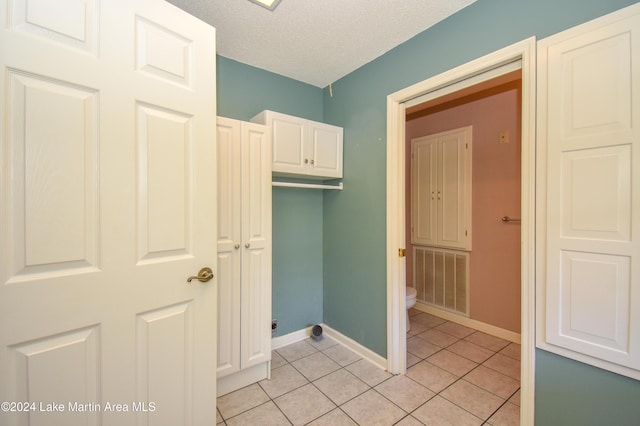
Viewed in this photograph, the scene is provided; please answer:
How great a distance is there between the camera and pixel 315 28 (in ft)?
5.98

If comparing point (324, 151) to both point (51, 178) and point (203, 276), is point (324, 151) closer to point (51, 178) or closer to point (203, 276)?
point (203, 276)

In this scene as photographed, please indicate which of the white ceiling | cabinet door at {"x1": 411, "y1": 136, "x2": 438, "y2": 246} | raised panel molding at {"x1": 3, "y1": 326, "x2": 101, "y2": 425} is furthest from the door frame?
raised panel molding at {"x1": 3, "y1": 326, "x2": 101, "y2": 425}

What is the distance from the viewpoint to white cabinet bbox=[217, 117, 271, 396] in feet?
5.83

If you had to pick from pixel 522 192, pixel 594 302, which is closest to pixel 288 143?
pixel 522 192

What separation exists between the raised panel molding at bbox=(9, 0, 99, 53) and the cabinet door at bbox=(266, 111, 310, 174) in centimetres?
119

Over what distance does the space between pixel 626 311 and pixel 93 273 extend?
213cm

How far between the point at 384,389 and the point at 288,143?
6.46 feet

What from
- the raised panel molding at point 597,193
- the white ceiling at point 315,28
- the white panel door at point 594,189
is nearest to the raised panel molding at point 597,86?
the white panel door at point 594,189

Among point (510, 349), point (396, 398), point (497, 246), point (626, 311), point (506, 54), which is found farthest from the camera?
point (497, 246)

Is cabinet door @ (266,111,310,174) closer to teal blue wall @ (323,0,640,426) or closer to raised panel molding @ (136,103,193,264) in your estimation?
teal blue wall @ (323,0,640,426)

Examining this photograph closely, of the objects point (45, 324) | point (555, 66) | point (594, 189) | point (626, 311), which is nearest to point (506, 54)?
point (555, 66)

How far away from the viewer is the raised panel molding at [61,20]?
2.83 feet

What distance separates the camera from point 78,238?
0.97 meters

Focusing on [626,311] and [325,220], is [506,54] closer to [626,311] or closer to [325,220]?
[626,311]
